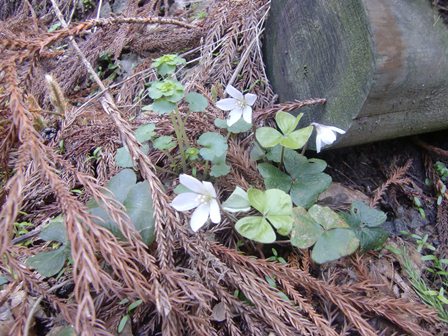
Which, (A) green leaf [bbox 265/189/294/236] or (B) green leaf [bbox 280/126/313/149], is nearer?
(A) green leaf [bbox 265/189/294/236]

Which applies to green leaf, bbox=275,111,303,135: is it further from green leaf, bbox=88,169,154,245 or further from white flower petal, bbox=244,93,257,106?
green leaf, bbox=88,169,154,245

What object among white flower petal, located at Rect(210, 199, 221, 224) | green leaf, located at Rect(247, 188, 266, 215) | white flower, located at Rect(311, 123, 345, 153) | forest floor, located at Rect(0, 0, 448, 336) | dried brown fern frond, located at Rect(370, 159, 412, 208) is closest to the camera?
forest floor, located at Rect(0, 0, 448, 336)

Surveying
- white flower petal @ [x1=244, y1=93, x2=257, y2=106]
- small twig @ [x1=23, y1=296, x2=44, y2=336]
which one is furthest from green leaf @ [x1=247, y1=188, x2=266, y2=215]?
A: small twig @ [x1=23, y1=296, x2=44, y2=336]

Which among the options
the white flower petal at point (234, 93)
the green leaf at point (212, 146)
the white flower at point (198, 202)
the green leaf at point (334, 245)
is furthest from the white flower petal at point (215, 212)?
the white flower petal at point (234, 93)

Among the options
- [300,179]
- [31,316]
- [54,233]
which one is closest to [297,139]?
[300,179]

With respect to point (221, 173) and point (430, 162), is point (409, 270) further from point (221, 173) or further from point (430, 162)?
point (221, 173)

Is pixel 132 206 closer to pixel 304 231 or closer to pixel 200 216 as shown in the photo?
pixel 200 216

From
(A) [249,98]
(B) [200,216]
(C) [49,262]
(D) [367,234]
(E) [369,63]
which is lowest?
(D) [367,234]
